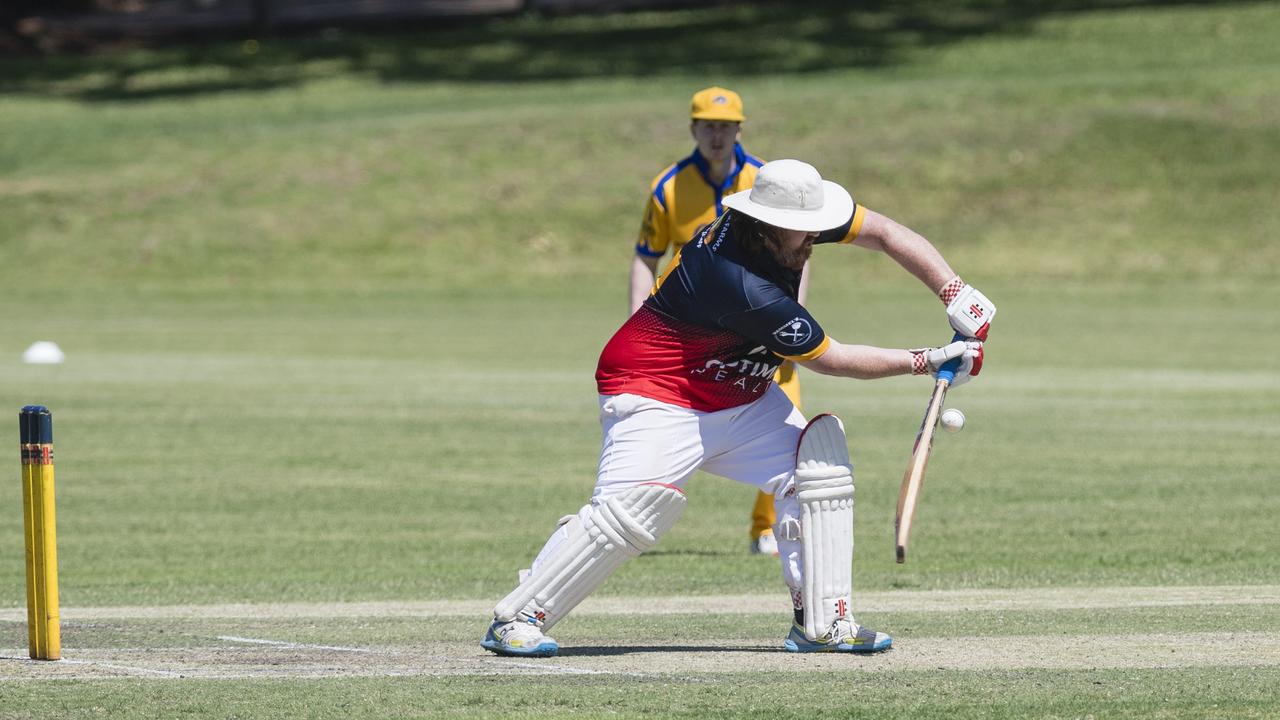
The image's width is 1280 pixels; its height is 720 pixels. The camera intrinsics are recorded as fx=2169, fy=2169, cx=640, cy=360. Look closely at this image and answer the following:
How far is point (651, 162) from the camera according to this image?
41156 millimetres

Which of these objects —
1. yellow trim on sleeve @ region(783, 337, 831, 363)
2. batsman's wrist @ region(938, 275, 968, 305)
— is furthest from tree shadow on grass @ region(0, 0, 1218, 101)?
yellow trim on sleeve @ region(783, 337, 831, 363)

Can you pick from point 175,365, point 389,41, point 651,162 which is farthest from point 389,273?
point 389,41

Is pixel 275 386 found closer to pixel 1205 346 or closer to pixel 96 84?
pixel 1205 346

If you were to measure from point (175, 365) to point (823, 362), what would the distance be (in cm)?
1692

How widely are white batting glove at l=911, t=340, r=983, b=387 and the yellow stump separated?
3.14 metres

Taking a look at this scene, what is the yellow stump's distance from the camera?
7793 mm

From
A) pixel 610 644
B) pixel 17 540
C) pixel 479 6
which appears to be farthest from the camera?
pixel 479 6

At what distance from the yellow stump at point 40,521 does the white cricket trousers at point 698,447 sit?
177 cm

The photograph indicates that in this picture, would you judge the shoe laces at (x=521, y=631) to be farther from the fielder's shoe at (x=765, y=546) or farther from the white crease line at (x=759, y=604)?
the fielder's shoe at (x=765, y=546)

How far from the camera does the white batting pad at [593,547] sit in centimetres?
800

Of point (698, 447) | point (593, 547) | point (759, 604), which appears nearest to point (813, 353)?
point (698, 447)

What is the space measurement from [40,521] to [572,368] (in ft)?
51.5

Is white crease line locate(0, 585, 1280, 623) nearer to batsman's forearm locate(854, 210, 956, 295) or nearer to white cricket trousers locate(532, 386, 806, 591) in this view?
white cricket trousers locate(532, 386, 806, 591)

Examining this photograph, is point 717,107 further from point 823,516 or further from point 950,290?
point 823,516
